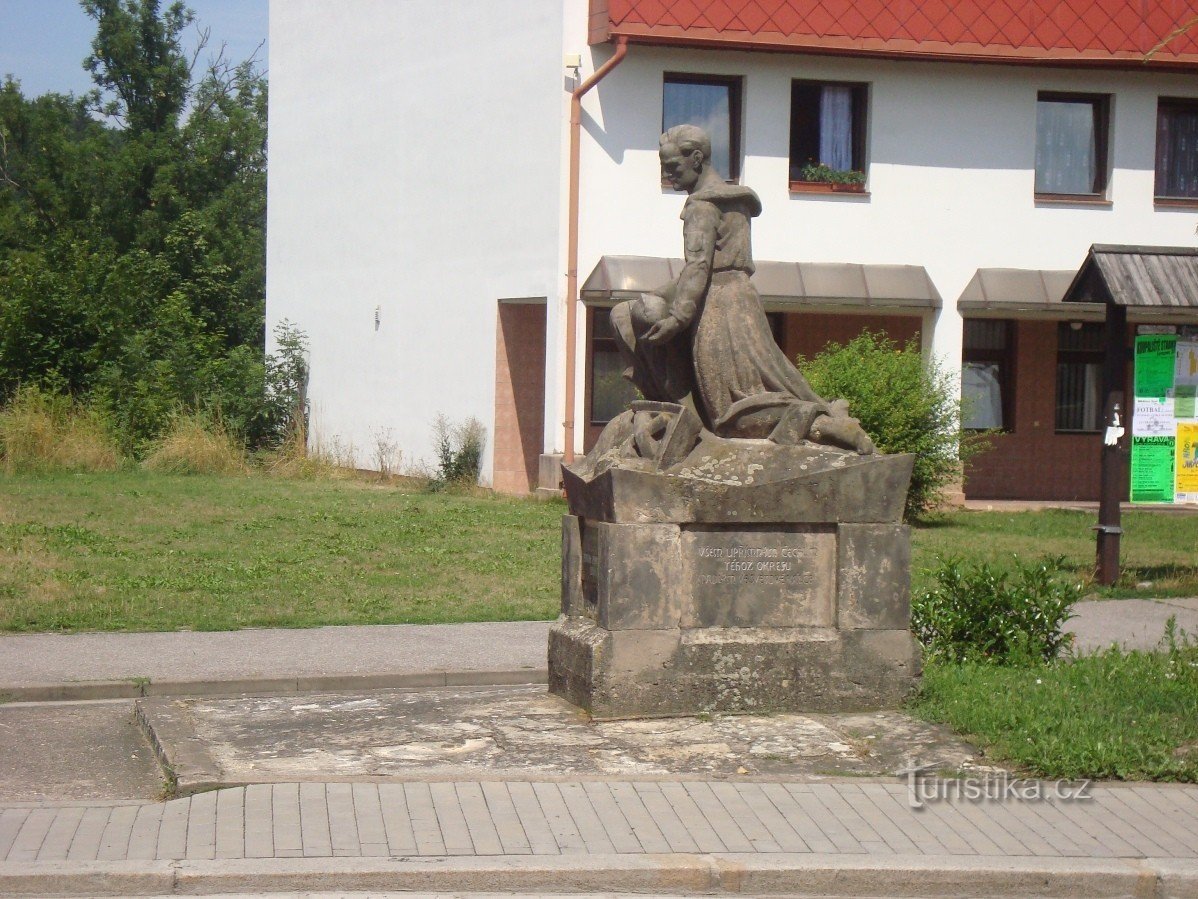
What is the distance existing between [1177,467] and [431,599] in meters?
6.69

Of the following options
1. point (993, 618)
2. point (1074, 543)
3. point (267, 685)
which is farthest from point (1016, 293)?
point (267, 685)

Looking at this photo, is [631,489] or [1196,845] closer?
[1196,845]

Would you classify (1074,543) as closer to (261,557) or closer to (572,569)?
(261,557)

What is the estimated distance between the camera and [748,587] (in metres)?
8.24

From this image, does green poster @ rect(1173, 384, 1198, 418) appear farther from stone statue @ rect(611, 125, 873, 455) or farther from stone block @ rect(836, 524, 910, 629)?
stone block @ rect(836, 524, 910, 629)

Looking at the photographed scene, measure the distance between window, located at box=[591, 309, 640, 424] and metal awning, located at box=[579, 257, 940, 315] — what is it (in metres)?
0.86

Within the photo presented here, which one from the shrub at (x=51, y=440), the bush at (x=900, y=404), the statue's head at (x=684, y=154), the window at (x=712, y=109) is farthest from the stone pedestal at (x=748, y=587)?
the shrub at (x=51, y=440)

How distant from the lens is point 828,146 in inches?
895

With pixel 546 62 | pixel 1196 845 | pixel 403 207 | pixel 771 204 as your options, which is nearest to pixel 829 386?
pixel 771 204

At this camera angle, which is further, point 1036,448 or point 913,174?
point 1036,448

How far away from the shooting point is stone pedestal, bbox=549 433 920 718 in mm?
8086

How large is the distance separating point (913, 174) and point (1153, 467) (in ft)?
31.4

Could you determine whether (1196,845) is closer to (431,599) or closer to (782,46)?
(431,599)

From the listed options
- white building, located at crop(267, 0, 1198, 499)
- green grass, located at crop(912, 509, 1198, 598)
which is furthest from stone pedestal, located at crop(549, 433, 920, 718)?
white building, located at crop(267, 0, 1198, 499)
